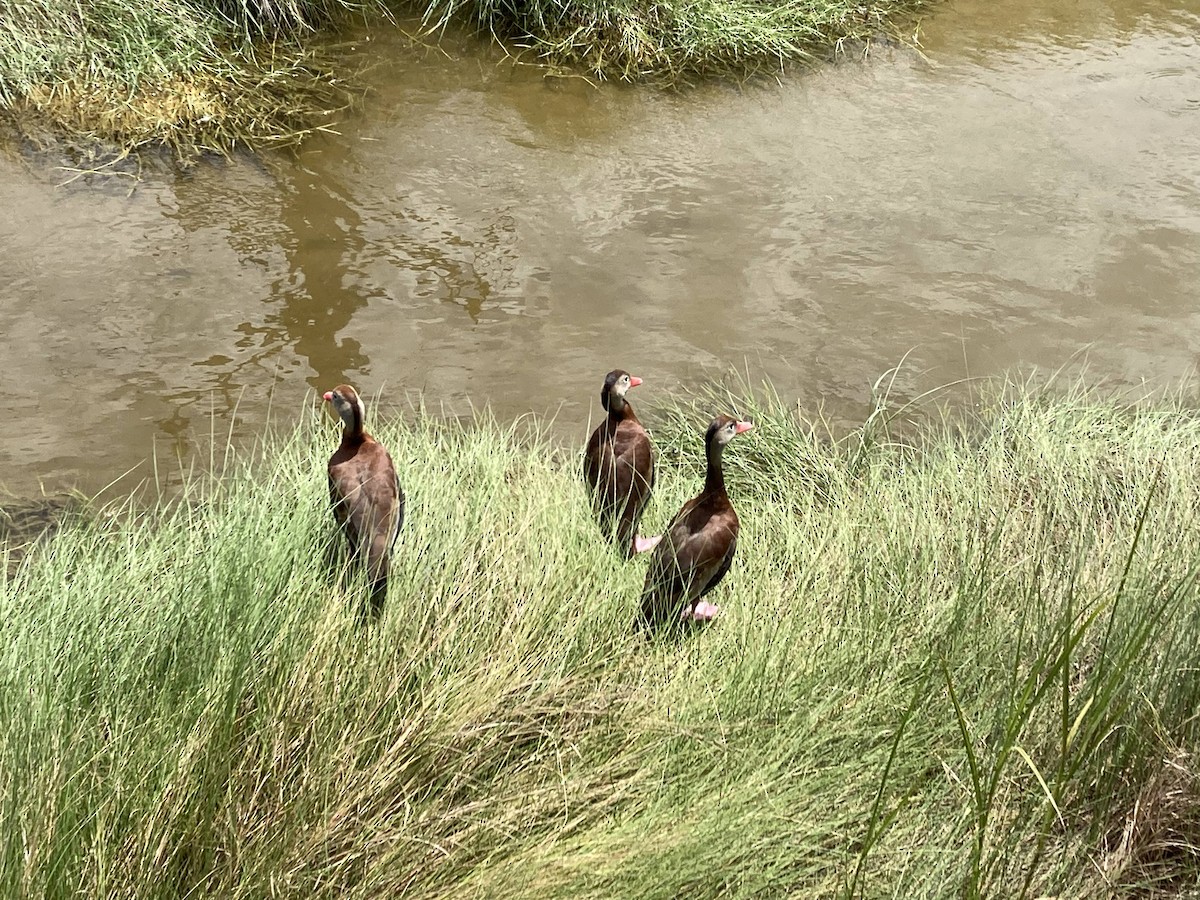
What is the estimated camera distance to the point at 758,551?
310 cm

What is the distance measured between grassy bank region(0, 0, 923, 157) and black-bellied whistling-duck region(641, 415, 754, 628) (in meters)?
3.41

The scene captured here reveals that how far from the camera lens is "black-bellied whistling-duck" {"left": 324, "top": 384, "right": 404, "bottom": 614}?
2518 millimetres

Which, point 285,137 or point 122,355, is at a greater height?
point 285,137

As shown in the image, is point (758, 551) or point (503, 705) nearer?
point (503, 705)

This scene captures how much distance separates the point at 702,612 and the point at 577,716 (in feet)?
1.85

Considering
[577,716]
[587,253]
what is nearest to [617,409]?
[577,716]

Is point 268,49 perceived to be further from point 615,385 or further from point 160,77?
point 615,385

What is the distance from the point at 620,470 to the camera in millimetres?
3141

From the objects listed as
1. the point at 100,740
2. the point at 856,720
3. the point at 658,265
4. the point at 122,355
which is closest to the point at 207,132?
the point at 122,355

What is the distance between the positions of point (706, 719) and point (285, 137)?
159 inches

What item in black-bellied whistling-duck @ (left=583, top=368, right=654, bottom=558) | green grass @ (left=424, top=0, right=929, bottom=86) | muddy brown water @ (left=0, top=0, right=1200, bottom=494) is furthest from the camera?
green grass @ (left=424, top=0, right=929, bottom=86)

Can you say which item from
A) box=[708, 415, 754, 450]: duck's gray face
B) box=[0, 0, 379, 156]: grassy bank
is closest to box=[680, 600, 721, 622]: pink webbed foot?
box=[708, 415, 754, 450]: duck's gray face

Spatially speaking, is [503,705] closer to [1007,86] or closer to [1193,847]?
[1193,847]

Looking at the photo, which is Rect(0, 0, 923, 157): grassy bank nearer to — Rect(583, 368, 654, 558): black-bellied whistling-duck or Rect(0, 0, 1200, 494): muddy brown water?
Rect(0, 0, 1200, 494): muddy brown water
